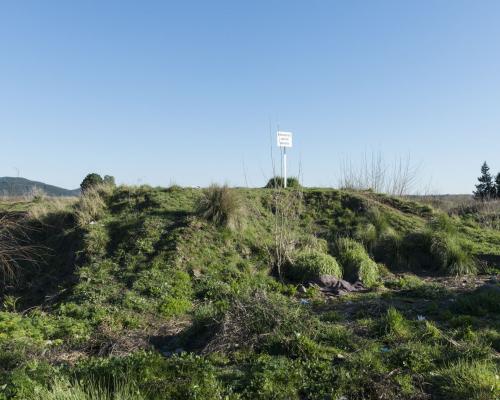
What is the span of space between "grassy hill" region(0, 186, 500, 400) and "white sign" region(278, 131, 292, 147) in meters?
1.38

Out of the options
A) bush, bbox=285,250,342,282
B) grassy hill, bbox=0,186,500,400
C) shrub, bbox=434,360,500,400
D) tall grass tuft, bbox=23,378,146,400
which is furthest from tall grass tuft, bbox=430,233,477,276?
tall grass tuft, bbox=23,378,146,400

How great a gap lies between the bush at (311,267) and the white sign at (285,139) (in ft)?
14.5

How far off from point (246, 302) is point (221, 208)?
15.3ft

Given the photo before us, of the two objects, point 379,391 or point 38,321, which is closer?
point 379,391

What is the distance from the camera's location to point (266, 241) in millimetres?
9906

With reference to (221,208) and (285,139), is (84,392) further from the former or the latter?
(285,139)

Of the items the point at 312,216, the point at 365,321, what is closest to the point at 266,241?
the point at 312,216

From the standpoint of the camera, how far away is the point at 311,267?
346 inches

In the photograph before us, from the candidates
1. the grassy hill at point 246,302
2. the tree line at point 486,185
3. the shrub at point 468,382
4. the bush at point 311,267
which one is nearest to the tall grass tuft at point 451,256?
the grassy hill at point 246,302

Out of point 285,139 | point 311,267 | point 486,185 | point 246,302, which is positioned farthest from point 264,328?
point 486,185

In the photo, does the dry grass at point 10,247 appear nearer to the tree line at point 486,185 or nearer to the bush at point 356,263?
the bush at point 356,263

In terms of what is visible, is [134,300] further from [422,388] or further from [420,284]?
[420,284]

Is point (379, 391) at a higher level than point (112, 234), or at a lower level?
lower

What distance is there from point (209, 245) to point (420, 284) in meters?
4.26
